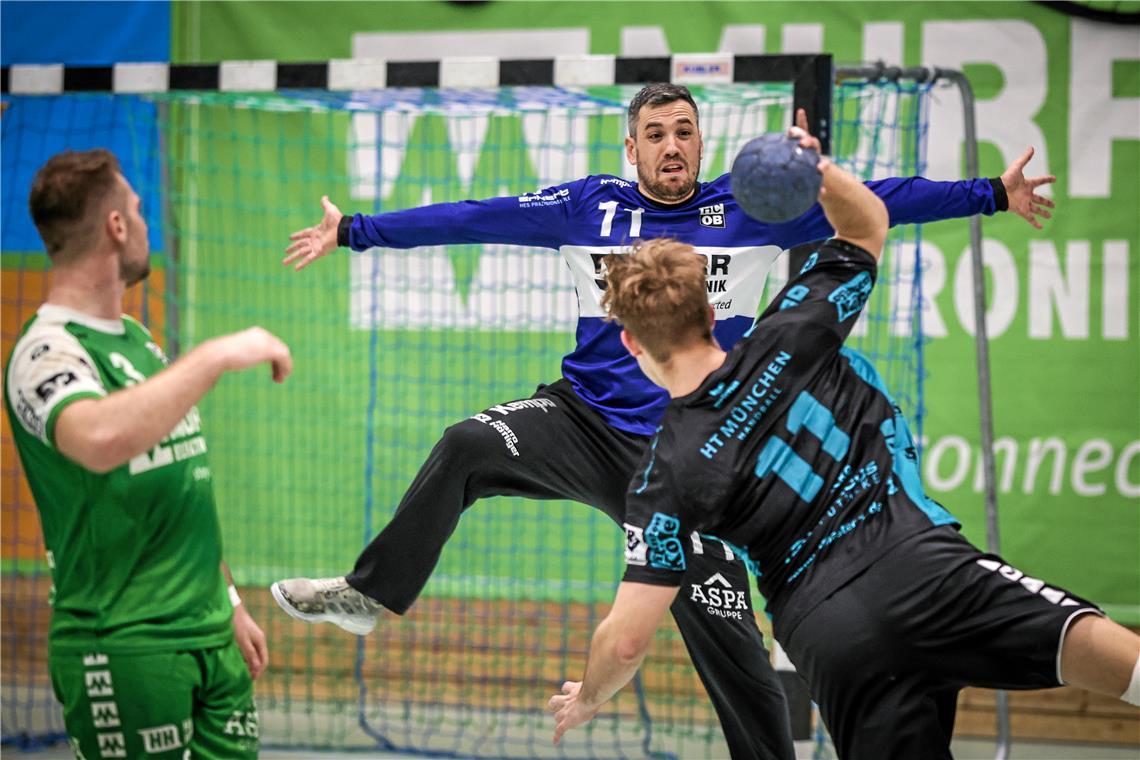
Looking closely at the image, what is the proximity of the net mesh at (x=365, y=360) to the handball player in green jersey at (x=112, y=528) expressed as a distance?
3.98 metres

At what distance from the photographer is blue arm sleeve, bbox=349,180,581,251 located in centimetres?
459

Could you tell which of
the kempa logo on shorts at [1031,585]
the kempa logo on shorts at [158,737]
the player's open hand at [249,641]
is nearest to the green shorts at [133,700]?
the kempa logo on shorts at [158,737]

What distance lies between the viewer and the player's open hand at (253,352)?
275cm

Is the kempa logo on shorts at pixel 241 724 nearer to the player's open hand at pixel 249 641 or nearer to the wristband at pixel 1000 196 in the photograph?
the player's open hand at pixel 249 641

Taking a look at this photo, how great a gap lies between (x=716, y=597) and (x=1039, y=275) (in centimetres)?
329

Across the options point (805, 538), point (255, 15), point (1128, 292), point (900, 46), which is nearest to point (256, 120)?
point (255, 15)

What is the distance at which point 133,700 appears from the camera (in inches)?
114

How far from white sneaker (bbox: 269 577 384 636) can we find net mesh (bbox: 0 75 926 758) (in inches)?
110

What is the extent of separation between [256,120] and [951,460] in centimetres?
438

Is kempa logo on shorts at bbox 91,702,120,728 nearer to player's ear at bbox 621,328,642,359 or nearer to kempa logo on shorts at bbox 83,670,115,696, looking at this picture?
kempa logo on shorts at bbox 83,670,115,696

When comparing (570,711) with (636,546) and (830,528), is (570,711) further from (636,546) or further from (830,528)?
(830,528)

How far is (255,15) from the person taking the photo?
Answer: 24.7ft

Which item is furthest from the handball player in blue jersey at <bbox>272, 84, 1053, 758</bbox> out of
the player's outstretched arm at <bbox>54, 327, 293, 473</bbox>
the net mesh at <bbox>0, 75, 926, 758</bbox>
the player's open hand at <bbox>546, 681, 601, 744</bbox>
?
the net mesh at <bbox>0, 75, 926, 758</bbox>

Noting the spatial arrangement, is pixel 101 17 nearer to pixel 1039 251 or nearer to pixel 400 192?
pixel 400 192
